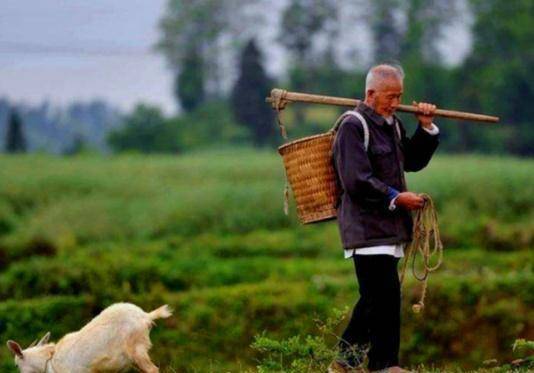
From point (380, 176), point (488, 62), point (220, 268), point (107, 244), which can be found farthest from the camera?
point (488, 62)

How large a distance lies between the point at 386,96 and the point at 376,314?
4.38ft

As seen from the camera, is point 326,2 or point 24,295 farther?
point 326,2

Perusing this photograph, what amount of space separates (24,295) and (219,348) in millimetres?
5584

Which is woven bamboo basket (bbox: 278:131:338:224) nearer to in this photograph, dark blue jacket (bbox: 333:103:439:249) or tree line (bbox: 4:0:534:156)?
dark blue jacket (bbox: 333:103:439:249)

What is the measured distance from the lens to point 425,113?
8.25 metres

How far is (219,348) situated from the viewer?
79.0ft

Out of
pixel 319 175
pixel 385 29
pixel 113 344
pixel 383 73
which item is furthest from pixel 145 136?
pixel 383 73

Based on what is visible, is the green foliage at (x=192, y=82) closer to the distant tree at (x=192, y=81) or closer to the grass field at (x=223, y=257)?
the distant tree at (x=192, y=81)

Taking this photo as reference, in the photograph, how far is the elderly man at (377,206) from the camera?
8.07 metres

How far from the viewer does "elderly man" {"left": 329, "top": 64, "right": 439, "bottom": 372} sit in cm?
807

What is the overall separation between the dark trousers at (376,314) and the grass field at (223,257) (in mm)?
4086

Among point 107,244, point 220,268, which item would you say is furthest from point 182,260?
point 107,244

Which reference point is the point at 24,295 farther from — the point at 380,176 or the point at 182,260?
the point at 380,176

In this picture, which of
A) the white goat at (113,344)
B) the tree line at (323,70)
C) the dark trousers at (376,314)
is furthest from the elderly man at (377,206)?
the tree line at (323,70)
